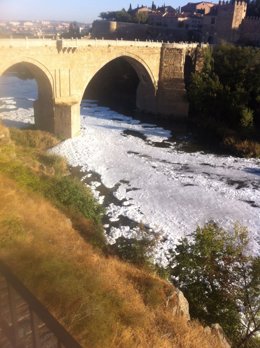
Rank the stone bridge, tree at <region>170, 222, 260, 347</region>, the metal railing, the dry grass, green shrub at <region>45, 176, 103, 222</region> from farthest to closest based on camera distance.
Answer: the stone bridge
green shrub at <region>45, 176, 103, 222</region>
tree at <region>170, 222, 260, 347</region>
the dry grass
the metal railing

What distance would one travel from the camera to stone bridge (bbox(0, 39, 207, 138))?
18406mm

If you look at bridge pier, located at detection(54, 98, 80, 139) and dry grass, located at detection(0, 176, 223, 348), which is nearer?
dry grass, located at detection(0, 176, 223, 348)

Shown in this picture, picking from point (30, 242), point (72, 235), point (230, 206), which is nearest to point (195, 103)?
point (230, 206)

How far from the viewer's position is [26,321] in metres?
2.10

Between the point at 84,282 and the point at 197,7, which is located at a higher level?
the point at 197,7

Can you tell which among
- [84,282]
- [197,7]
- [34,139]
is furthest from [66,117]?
[197,7]

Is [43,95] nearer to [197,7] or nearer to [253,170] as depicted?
[253,170]

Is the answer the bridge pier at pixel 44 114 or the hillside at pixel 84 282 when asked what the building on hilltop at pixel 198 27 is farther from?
the hillside at pixel 84 282

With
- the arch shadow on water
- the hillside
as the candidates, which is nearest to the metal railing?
the hillside

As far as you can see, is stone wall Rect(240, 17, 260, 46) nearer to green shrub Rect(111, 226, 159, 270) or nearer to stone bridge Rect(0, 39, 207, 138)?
stone bridge Rect(0, 39, 207, 138)

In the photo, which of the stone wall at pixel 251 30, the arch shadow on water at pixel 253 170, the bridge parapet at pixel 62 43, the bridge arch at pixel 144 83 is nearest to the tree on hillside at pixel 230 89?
the bridge arch at pixel 144 83

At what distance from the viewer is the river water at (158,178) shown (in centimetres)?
1339

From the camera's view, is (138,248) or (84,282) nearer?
(84,282)

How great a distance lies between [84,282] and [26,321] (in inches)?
194
